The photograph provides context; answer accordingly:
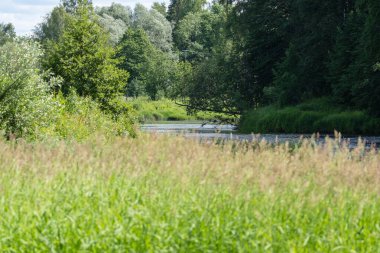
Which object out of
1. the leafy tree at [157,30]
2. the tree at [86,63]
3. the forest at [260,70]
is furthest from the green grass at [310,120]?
the leafy tree at [157,30]

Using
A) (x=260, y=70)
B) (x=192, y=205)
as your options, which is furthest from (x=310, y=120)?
(x=192, y=205)

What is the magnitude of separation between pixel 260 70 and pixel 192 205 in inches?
1552

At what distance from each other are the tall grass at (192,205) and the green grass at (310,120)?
81.4 feet

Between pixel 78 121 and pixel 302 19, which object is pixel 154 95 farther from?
pixel 78 121

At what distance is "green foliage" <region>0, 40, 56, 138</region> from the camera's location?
18.7 m

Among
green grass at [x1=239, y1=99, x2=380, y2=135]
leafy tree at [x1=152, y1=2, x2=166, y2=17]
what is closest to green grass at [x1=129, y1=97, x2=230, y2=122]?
green grass at [x1=239, y1=99, x2=380, y2=135]

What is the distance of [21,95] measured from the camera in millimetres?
18969

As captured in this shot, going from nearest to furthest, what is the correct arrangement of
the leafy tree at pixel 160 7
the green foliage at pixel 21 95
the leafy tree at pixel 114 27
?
the green foliage at pixel 21 95
the leafy tree at pixel 114 27
the leafy tree at pixel 160 7

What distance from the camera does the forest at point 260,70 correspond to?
2515 cm

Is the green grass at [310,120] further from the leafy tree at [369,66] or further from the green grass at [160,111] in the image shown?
the green grass at [160,111]

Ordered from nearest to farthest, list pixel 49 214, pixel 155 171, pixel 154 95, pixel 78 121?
1. pixel 49 214
2. pixel 155 171
3. pixel 78 121
4. pixel 154 95

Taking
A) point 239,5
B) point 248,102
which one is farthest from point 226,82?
point 239,5

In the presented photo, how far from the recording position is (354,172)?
8.40m

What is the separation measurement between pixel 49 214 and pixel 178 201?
4.70ft
